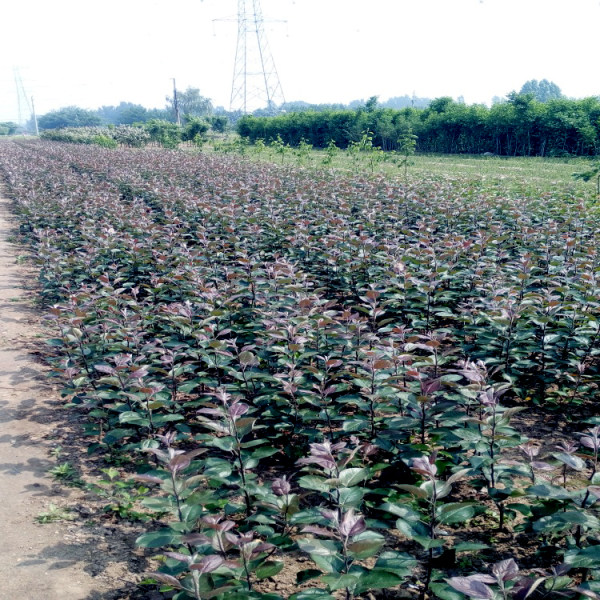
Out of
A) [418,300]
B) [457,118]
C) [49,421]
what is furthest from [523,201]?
[457,118]

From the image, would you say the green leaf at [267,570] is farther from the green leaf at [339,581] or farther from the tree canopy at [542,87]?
the tree canopy at [542,87]

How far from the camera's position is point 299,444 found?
341 centimetres

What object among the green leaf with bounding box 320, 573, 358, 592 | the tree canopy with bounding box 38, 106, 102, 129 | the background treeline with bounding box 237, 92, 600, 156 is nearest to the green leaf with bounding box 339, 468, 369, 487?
the green leaf with bounding box 320, 573, 358, 592

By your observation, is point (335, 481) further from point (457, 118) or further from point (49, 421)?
point (457, 118)

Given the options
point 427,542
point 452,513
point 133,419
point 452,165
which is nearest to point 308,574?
point 427,542

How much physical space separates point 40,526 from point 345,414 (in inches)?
73.6

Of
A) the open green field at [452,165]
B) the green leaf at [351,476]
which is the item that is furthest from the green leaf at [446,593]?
the open green field at [452,165]

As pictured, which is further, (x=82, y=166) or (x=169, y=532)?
(x=82, y=166)

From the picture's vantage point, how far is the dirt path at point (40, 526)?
2.38 meters

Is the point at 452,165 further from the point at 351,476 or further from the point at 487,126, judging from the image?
the point at 351,476

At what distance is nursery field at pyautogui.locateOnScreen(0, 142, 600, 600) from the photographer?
1942 millimetres

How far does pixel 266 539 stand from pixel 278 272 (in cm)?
264

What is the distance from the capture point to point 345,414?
138 inches

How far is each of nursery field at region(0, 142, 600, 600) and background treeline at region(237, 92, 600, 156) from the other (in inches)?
808
